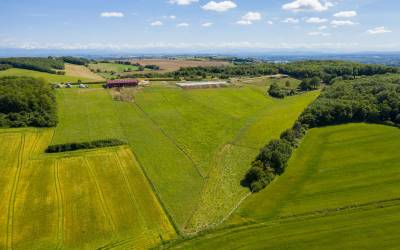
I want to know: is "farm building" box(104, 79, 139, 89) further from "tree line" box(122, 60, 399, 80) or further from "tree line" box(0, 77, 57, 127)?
"tree line" box(0, 77, 57, 127)

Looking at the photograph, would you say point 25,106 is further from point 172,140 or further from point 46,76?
point 46,76

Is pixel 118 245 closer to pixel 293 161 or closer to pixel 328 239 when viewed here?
pixel 328 239

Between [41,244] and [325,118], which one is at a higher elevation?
[325,118]

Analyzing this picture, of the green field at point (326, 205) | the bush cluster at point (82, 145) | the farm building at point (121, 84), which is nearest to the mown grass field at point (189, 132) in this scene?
the bush cluster at point (82, 145)

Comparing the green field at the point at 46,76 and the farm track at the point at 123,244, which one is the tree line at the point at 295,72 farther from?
the farm track at the point at 123,244

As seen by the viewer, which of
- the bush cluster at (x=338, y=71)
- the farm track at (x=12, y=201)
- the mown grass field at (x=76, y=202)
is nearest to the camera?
the farm track at (x=12, y=201)

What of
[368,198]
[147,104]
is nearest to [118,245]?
[368,198]
